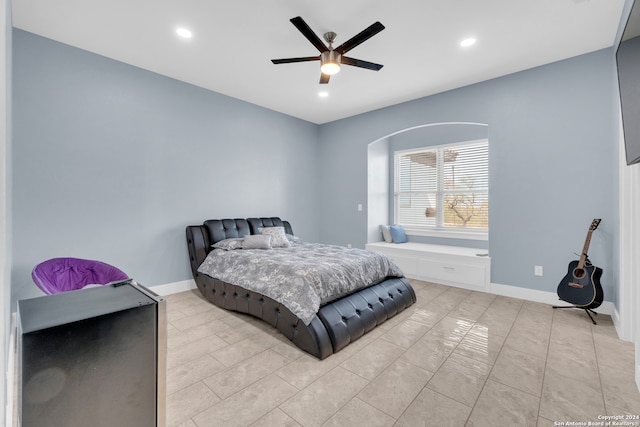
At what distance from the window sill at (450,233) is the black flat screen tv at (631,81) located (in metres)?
2.74

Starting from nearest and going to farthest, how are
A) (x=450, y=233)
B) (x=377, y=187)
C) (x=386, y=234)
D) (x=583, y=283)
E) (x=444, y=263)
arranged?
(x=583, y=283), (x=444, y=263), (x=450, y=233), (x=386, y=234), (x=377, y=187)

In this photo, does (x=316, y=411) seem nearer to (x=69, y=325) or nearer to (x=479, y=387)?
(x=479, y=387)

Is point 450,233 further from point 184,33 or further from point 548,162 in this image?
point 184,33

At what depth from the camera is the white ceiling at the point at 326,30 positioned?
2449mm

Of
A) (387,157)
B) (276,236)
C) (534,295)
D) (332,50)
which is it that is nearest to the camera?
(332,50)

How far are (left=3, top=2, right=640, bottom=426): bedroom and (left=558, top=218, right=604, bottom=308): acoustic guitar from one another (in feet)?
0.72

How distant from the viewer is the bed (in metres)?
2.36

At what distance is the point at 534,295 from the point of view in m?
3.51

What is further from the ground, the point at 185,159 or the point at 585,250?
the point at 185,159

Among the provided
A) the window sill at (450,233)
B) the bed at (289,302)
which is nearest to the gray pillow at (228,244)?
the bed at (289,302)

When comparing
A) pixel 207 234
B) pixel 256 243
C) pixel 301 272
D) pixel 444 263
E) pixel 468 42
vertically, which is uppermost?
pixel 468 42

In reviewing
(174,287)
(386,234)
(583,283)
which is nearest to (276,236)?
(174,287)

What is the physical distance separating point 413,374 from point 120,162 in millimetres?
3729

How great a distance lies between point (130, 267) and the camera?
3453mm
